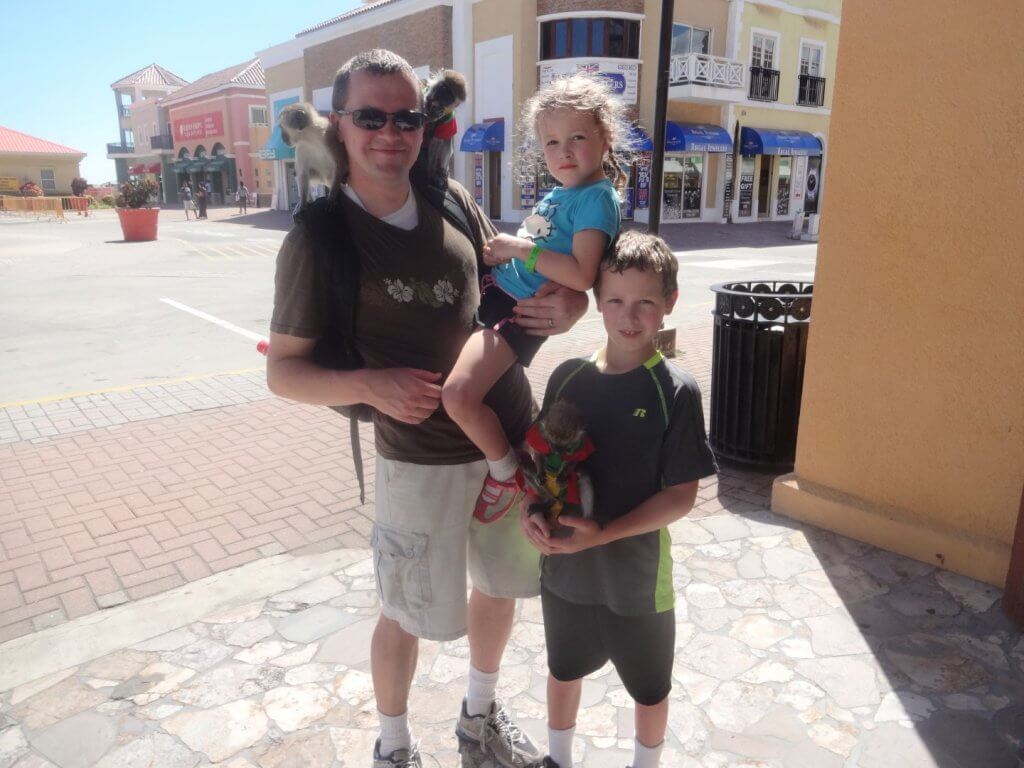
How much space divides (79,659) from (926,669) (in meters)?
3.30

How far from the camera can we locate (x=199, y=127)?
50844 mm

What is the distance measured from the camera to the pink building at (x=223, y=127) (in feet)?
153

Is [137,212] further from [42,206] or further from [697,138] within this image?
[697,138]

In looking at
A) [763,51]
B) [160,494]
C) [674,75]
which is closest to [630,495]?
[160,494]

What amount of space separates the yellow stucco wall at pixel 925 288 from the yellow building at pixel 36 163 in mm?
61039

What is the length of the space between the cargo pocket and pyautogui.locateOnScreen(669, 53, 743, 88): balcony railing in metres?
25.7

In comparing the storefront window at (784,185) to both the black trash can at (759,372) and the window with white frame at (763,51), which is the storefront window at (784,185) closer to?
the window with white frame at (763,51)

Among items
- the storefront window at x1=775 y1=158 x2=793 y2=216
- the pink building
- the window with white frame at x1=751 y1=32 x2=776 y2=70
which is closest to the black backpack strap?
the window with white frame at x1=751 y1=32 x2=776 y2=70

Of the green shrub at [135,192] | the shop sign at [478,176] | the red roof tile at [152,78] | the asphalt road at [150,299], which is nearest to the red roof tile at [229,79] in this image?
the red roof tile at [152,78]

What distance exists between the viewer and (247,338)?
29.4ft

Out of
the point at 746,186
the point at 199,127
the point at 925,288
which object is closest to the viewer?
the point at 925,288

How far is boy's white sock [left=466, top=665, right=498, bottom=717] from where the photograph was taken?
242cm

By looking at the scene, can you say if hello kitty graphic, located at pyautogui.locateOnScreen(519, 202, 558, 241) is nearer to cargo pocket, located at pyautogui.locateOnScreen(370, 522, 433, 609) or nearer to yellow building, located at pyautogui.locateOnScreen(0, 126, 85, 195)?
cargo pocket, located at pyautogui.locateOnScreen(370, 522, 433, 609)

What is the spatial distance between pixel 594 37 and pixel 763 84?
8081 mm
